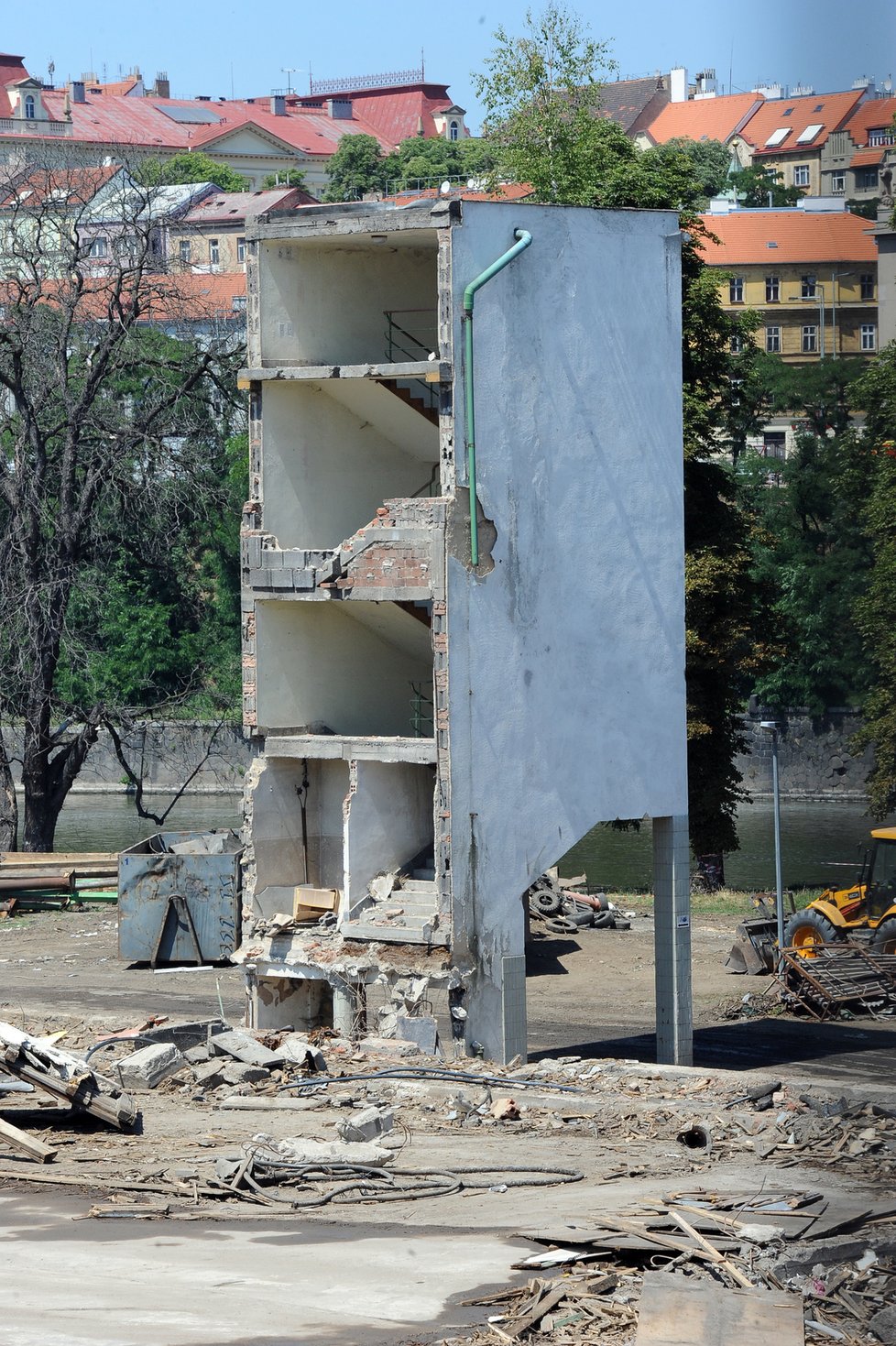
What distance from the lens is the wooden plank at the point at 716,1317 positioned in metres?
11.2

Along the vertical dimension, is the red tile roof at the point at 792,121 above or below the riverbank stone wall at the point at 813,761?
above

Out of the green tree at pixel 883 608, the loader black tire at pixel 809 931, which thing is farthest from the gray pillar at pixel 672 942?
the green tree at pixel 883 608

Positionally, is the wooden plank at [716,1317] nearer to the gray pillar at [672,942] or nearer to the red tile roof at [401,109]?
the gray pillar at [672,942]

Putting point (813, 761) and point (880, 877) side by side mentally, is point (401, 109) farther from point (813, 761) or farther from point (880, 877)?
point (880, 877)

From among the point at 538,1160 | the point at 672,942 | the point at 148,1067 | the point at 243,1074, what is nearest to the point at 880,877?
the point at 672,942

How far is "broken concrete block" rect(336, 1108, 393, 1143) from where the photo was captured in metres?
17.4

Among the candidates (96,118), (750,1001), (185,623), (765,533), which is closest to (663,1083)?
(750,1001)

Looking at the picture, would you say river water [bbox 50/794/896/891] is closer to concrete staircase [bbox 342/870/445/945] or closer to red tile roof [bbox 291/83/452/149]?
concrete staircase [bbox 342/870/445/945]

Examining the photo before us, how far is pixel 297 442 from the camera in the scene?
24.7 m

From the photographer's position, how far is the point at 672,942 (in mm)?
24641

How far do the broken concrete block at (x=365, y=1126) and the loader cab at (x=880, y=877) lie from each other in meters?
14.2

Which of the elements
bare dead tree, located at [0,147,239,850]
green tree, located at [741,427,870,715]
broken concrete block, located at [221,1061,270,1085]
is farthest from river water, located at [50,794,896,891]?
broken concrete block, located at [221,1061,270,1085]

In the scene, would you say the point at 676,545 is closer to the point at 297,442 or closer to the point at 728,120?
the point at 297,442

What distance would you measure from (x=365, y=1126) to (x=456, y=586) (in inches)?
268
